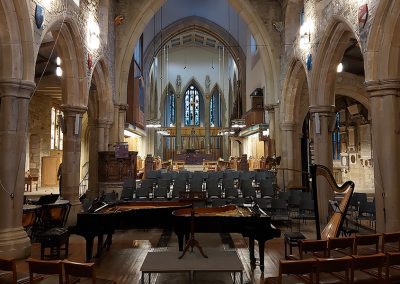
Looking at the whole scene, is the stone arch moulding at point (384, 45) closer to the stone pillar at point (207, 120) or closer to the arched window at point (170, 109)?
the stone pillar at point (207, 120)

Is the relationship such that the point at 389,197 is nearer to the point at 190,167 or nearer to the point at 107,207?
the point at 107,207

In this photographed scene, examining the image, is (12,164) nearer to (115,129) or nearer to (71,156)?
(71,156)

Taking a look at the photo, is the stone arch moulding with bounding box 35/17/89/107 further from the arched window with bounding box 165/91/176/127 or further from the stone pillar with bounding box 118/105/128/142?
the arched window with bounding box 165/91/176/127

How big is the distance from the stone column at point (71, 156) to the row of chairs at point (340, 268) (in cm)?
867

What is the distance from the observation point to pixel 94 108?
1664cm

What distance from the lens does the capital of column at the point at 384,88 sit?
26.3ft

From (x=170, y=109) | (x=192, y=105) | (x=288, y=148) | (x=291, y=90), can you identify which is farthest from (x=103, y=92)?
(x=192, y=105)

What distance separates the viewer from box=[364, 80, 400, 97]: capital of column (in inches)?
315

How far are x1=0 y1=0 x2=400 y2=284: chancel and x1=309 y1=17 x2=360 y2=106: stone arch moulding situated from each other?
45 millimetres

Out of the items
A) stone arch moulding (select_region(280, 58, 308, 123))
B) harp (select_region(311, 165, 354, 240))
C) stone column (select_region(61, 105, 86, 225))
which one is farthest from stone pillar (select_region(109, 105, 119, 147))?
harp (select_region(311, 165, 354, 240))

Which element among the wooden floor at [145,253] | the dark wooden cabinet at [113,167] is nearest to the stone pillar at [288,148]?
the wooden floor at [145,253]

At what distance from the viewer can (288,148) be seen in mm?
16359

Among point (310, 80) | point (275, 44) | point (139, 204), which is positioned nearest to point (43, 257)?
point (139, 204)

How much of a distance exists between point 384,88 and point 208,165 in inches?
746
